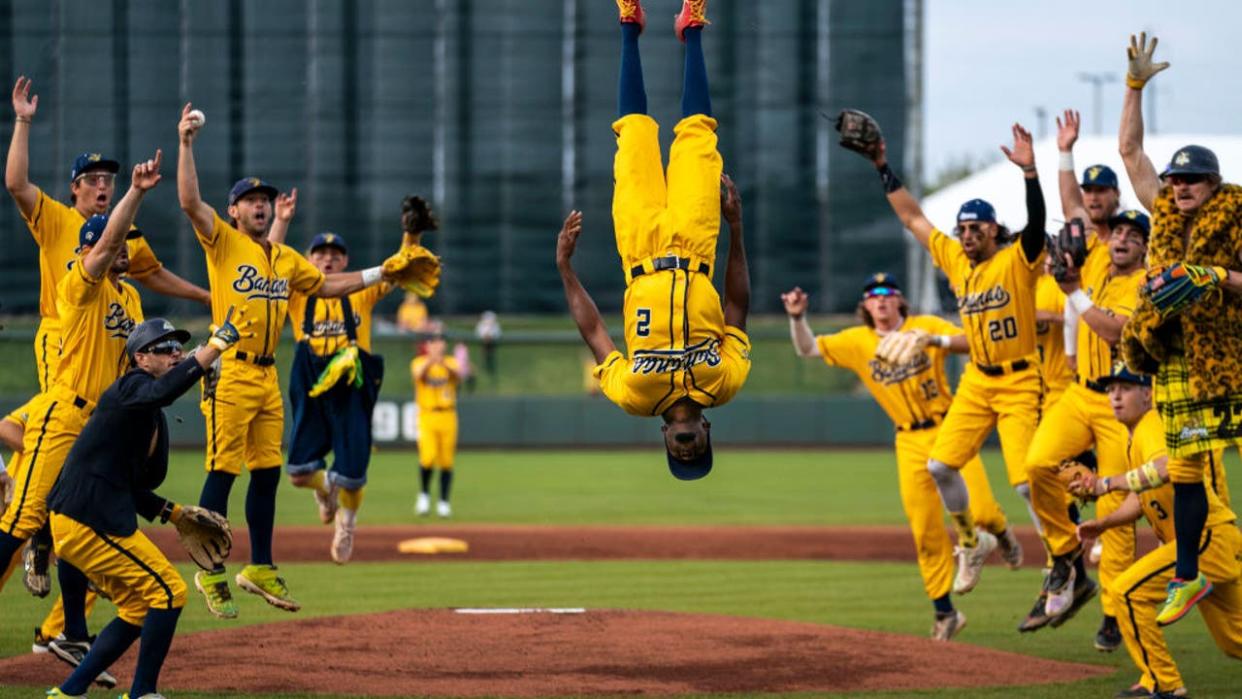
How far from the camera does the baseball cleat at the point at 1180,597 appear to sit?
808 cm

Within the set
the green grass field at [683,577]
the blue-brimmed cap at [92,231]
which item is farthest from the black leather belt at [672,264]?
the blue-brimmed cap at [92,231]

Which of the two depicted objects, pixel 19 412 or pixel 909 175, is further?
pixel 909 175

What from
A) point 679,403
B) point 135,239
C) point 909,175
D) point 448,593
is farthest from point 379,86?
point 679,403

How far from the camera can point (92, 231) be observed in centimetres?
886

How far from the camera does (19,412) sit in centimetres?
971

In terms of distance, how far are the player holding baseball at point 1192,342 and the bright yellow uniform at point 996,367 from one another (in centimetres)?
238

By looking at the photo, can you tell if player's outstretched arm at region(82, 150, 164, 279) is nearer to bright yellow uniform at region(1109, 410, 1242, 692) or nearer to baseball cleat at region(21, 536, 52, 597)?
baseball cleat at region(21, 536, 52, 597)

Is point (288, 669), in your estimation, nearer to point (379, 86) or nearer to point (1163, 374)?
point (1163, 374)

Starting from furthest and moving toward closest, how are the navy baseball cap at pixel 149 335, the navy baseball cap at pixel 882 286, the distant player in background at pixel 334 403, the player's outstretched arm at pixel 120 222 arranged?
the navy baseball cap at pixel 882 286 → the distant player in background at pixel 334 403 → the player's outstretched arm at pixel 120 222 → the navy baseball cap at pixel 149 335

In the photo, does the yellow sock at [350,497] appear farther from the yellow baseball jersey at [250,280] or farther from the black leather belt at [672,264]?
the black leather belt at [672,264]

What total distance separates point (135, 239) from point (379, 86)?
22.4 meters

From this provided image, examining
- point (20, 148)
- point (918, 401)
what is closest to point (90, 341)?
point (20, 148)

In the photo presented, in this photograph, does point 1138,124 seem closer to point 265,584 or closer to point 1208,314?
point 1208,314

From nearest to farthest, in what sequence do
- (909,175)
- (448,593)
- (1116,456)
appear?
(1116,456), (448,593), (909,175)
